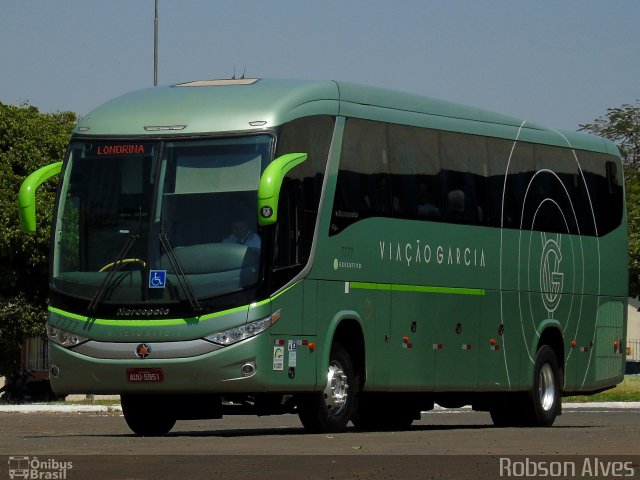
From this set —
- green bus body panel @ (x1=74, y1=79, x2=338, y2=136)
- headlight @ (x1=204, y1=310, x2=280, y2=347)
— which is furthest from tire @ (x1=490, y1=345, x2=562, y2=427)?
headlight @ (x1=204, y1=310, x2=280, y2=347)

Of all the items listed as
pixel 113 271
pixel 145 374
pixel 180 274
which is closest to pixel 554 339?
pixel 180 274

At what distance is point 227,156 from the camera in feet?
61.8

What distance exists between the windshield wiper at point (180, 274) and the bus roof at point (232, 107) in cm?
130

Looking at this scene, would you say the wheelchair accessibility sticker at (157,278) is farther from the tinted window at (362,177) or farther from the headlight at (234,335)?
the tinted window at (362,177)

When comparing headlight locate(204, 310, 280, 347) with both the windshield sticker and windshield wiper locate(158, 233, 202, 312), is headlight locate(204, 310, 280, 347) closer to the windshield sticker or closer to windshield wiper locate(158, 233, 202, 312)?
windshield wiper locate(158, 233, 202, 312)

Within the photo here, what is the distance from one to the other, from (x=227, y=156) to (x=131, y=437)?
3.36m

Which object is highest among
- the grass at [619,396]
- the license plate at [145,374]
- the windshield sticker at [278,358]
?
the windshield sticker at [278,358]

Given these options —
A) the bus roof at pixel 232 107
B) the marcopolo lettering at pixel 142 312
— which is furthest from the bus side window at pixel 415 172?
the marcopolo lettering at pixel 142 312

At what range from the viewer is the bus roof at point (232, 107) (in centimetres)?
1908

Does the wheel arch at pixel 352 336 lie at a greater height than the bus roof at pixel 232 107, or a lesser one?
lesser

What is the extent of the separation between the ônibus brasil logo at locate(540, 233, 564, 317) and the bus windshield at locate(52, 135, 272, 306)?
7.26m

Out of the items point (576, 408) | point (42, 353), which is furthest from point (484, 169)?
point (42, 353)

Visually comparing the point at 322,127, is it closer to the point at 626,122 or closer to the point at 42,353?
the point at 42,353

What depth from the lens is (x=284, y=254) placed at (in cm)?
1888
